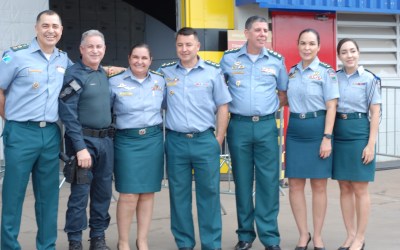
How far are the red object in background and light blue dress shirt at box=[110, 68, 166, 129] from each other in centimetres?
476

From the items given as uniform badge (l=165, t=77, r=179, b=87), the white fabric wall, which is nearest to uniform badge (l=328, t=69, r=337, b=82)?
uniform badge (l=165, t=77, r=179, b=87)

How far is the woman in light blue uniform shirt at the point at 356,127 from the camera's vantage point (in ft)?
18.1

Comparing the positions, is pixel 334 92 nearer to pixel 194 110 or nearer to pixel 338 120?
pixel 338 120

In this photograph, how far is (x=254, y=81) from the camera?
18.5 ft

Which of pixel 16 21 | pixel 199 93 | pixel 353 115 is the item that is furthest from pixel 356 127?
pixel 16 21

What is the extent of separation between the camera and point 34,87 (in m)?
5.02

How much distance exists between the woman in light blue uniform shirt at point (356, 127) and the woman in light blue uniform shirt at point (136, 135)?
60.0 inches

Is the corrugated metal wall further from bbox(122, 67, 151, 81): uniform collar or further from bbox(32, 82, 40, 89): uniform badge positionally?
bbox(32, 82, 40, 89): uniform badge

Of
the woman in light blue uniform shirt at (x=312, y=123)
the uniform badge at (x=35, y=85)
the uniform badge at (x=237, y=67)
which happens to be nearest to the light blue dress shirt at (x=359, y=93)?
the woman in light blue uniform shirt at (x=312, y=123)

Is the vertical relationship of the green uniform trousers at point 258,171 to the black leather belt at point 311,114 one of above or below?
below

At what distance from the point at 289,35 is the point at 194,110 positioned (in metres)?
5.05

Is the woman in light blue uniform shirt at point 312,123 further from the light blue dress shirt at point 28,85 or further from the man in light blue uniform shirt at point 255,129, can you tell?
the light blue dress shirt at point 28,85

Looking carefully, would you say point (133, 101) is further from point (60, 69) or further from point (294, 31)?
point (294, 31)

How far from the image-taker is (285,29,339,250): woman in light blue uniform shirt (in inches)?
217
